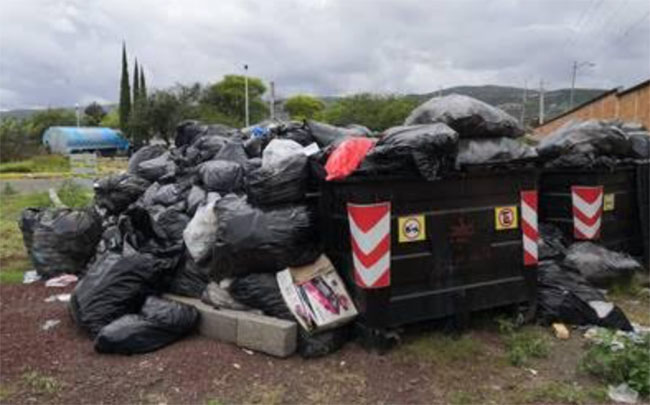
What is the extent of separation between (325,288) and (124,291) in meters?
1.38

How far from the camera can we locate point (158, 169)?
657 cm

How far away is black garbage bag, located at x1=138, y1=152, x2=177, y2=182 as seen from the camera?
6.45 meters

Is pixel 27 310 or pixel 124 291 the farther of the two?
pixel 27 310

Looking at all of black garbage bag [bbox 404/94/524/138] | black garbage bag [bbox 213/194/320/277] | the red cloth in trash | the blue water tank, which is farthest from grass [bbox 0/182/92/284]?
the blue water tank

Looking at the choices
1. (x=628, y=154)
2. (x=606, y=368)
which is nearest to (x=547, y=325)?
(x=606, y=368)

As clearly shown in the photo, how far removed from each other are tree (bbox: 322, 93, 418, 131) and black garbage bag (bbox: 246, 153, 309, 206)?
2059 inches

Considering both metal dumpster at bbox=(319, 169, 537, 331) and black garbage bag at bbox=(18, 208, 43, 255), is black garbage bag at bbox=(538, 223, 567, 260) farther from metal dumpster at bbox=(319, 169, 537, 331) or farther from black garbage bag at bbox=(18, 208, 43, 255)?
black garbage bag at bbox=(18, 208, 43, 255)

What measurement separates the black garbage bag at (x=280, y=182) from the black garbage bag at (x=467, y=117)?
3.00 ft

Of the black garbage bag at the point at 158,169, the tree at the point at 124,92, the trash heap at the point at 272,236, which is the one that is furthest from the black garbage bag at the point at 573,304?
the tree at the point at 124,92

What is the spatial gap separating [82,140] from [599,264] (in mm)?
61642

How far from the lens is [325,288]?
4238 mm

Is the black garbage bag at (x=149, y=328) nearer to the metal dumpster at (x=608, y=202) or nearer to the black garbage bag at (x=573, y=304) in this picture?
the black garbage bag at (x=573, y=304)

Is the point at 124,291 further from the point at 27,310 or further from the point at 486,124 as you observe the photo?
the point at 486,124

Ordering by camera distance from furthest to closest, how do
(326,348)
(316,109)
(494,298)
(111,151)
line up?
(316,109) < (111,151) < (494,298) < (326,348)
